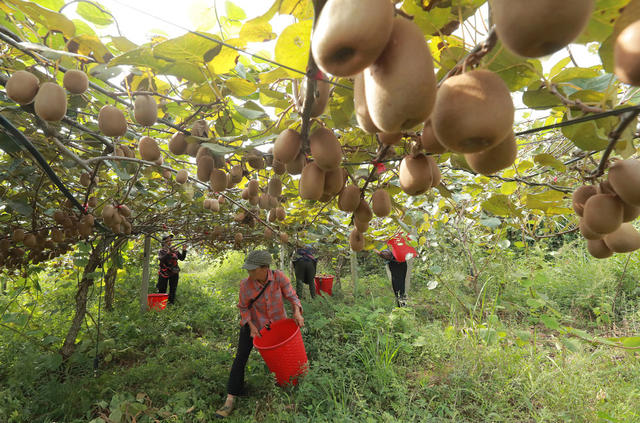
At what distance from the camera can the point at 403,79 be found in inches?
16.4

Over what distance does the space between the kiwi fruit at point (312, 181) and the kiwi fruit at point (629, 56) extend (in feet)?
1.98

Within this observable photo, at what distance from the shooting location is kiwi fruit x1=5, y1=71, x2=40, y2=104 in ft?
3.34

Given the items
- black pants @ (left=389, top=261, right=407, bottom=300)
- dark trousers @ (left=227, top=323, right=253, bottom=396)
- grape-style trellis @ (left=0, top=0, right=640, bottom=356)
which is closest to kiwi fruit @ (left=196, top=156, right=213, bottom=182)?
grape-style trellis @ (left=0, top=0, right=640, bottom=356)

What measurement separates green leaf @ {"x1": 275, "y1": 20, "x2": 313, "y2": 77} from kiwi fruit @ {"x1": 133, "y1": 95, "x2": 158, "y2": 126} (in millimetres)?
681

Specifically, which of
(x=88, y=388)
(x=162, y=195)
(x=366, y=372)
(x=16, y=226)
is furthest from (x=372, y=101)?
(x=88, y=388)

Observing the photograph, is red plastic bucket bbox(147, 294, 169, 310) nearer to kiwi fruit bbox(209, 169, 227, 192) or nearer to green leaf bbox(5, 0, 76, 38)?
kiwi fruit bbox(209, 169, 227, 192)

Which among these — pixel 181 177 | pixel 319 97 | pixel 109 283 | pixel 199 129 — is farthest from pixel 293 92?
pixel 109 283

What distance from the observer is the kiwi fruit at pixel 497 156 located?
584mm

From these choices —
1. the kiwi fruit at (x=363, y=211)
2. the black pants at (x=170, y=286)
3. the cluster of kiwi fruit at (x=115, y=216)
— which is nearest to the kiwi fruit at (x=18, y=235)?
the cluster of kiwi fruit at (x=115, y=216)

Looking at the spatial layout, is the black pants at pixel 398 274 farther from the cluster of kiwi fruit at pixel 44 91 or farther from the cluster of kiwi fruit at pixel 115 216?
the cluster of kiwi fruit at pixel 44 91

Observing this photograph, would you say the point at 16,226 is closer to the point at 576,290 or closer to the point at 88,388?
the point at 88,388

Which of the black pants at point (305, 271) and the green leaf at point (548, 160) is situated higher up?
the green leaf at point (548, 160)

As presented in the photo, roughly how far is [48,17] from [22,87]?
26 cm

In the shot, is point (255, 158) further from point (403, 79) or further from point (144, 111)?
point (403, 79)
